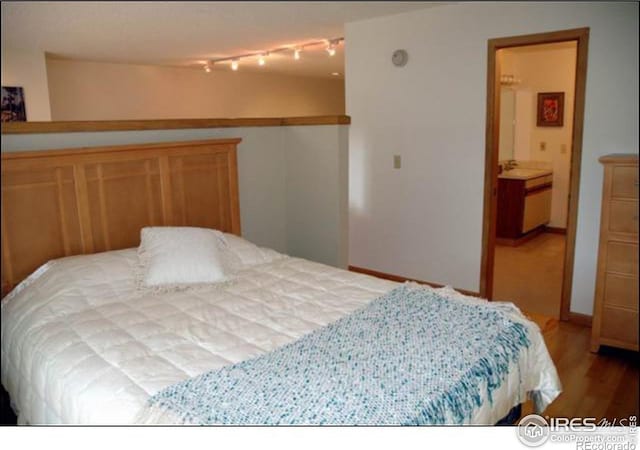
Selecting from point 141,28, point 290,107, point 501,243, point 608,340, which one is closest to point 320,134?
point 141,28

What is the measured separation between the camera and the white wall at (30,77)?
4133 mm

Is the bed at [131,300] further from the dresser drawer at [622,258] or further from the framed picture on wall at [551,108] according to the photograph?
the framed picture on wall at [551,108]

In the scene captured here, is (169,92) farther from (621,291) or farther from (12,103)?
(621,291)

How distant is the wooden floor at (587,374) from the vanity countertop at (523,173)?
2.12m

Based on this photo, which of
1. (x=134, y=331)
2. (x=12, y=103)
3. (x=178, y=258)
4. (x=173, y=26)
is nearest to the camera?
(x=134, y=331)

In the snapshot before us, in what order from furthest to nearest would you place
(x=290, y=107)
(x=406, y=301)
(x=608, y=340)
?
1. (x=290, y=107)
2. (x=608, y=340)
3. (x=406, y=301)

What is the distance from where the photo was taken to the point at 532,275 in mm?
3846

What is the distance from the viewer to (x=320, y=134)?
303 cm

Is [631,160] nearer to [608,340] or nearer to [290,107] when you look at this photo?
[608,340]

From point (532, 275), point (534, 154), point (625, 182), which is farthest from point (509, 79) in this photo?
point (625, 182)

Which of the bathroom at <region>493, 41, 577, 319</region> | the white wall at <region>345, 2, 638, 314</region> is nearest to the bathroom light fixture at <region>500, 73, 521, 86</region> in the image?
the bathroom at <region>493, 41, 577, 319</region>

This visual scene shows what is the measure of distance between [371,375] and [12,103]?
170 inches

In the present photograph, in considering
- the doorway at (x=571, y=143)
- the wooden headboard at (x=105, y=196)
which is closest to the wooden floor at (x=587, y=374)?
the doorway at (x=571, y=143)

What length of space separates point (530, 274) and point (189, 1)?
312cm
